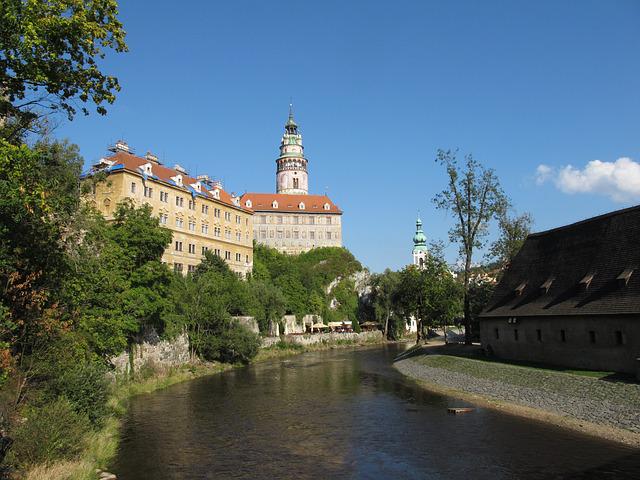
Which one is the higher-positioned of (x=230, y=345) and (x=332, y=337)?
(x=230, y=345)

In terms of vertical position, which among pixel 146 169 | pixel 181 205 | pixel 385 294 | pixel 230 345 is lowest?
pixel 230 345

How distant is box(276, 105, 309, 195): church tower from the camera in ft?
399

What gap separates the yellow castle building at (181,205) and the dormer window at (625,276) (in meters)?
42.5

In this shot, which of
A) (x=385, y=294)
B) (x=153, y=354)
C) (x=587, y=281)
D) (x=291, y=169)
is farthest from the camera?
(x=291, y=169)

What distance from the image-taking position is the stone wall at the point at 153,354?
3588 centimetres

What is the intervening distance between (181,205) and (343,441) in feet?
150

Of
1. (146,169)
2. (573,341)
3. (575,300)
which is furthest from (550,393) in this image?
(146,169)

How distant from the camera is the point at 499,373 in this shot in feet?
105

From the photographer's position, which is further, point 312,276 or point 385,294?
point 312,276

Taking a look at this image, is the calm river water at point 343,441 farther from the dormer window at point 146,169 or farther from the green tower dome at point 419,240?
the green tower dome at point 419,240

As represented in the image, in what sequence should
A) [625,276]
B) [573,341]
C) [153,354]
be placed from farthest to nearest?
[153,354] → [573,341] → [625,276]

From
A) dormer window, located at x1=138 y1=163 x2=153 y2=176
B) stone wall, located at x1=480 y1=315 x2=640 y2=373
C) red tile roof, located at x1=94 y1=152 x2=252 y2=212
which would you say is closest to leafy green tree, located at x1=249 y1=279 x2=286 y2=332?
red tile roof, located at x1=94 y1=152 x2=252 y2=212

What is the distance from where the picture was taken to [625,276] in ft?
87.5

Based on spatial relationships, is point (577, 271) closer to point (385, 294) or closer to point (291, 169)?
point (385, 294)
